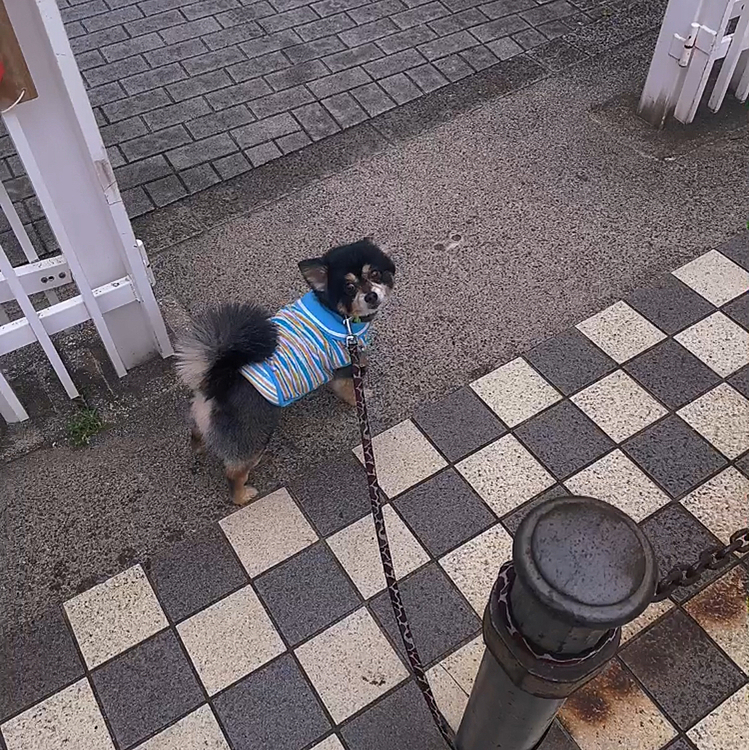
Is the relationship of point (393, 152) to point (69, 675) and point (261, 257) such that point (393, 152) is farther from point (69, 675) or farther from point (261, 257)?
point (69, 675)

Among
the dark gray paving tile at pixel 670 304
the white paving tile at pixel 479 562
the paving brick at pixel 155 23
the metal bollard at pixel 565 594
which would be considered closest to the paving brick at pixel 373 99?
the paving brick at pixel 155 23

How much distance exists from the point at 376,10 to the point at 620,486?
440cm

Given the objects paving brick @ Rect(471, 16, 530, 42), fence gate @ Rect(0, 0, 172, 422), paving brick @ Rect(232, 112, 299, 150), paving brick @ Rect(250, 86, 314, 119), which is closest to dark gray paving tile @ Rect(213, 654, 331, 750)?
fence gate @ Rect(0, 0, 172, 422)

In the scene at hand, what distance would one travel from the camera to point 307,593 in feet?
8.95

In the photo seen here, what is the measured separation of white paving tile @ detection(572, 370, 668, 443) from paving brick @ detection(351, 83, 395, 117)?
2.57 meters

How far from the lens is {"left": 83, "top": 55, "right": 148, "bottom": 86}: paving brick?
16.6ft

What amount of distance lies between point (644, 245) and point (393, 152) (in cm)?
166

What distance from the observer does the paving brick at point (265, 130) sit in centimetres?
465

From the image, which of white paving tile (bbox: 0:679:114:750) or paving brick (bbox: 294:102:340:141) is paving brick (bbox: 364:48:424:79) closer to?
paving brick (bbox: 294:102:340:141)

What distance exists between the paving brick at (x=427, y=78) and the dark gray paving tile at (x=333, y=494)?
304 centimetres

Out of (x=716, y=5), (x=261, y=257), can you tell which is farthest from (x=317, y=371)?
(x=716, y=5)

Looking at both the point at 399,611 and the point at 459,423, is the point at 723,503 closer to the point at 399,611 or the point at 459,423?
the point at 459,423

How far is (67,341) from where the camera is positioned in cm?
358

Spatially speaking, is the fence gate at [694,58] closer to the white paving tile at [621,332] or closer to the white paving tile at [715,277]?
the white paving tile at [715,277]
